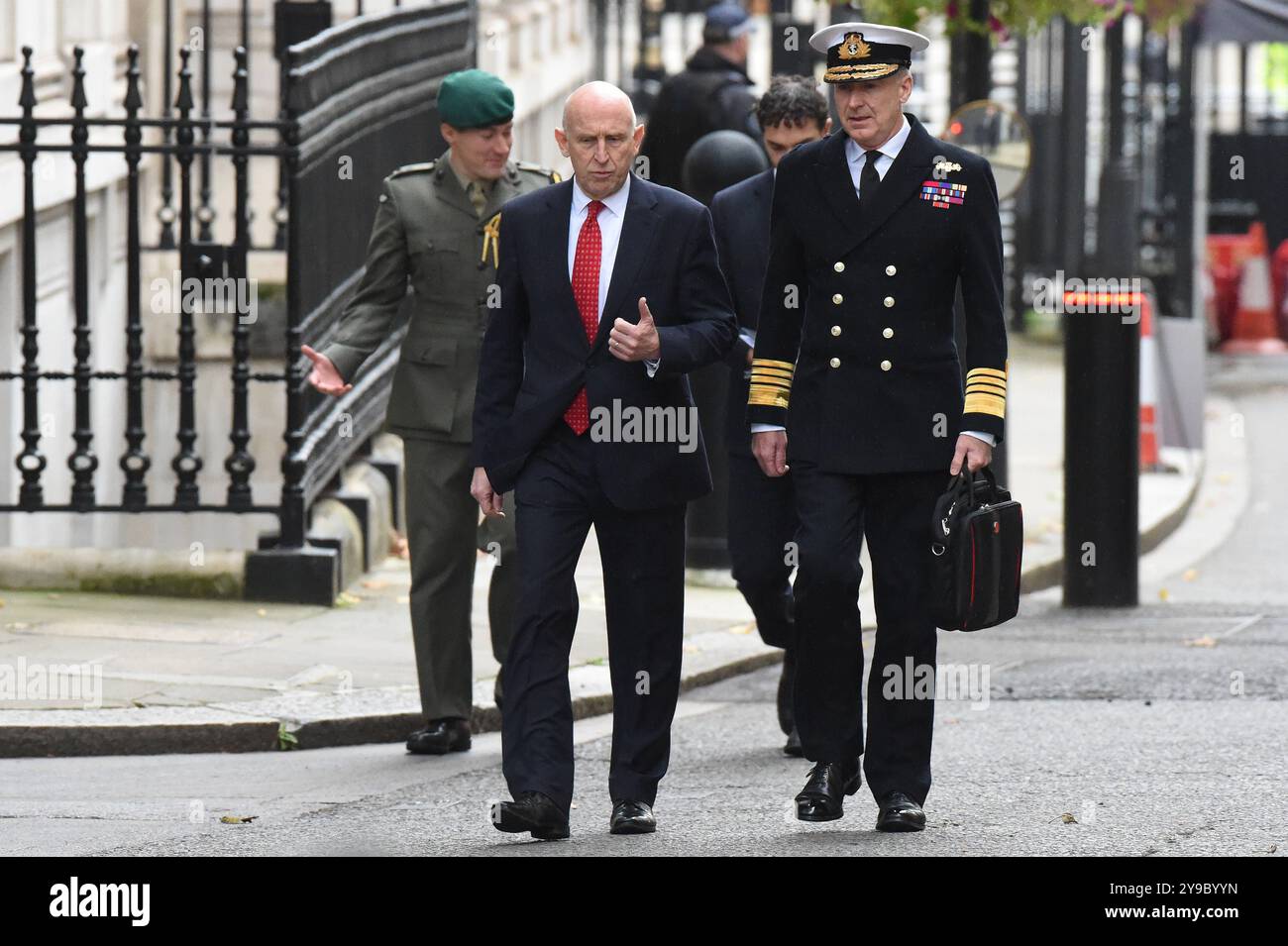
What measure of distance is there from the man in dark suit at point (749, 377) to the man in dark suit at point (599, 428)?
892mm

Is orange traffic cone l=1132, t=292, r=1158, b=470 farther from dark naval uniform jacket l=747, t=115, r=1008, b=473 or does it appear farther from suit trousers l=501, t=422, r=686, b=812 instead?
suit trousers l=501, t=422, r=686, b=812

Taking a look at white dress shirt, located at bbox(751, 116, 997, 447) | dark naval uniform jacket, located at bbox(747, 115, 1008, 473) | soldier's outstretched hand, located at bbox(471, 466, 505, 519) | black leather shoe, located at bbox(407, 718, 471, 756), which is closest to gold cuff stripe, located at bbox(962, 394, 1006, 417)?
dark naval uniform jacket, located at bbox(747, 115, 1008, 473)

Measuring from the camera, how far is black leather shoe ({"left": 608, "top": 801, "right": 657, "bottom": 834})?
5871 millimetres

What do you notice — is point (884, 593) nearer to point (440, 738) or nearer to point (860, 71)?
point (860, 71)

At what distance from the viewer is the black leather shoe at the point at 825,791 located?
19.4 ft

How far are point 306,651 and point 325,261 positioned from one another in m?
1.98

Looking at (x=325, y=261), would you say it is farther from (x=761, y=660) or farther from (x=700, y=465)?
(x=700, y=465)

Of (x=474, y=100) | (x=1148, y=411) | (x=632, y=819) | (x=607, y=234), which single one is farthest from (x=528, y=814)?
(x=1148, y=411)

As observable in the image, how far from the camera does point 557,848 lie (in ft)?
18.7

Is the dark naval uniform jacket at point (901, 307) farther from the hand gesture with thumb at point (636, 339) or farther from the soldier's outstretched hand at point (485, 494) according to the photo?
the soldier's outstretched hand at point (485, 494)

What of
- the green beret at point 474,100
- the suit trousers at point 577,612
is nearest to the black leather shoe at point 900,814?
the suit trousers at point 577,612

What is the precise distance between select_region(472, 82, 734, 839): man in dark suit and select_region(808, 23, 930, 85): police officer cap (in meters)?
0.49

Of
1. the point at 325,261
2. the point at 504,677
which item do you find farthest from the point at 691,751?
the point at 325,261

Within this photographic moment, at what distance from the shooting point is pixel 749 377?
694 cm
